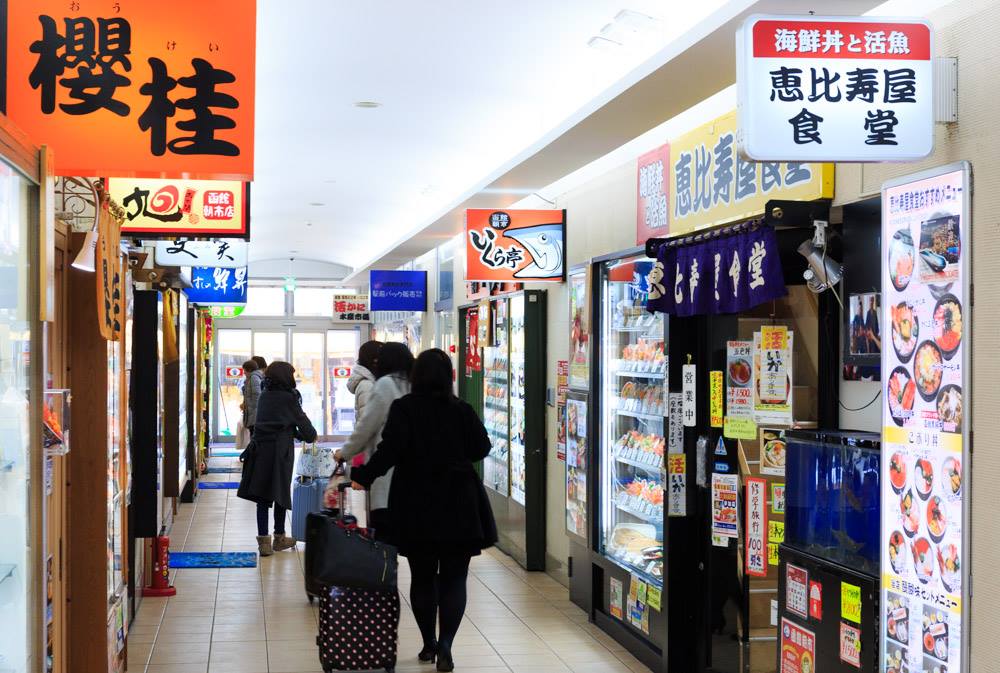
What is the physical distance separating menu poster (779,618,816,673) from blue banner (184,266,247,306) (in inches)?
382

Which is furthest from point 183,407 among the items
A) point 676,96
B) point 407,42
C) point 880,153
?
point 880,153

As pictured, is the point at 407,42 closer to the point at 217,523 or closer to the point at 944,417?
the point at 944,417

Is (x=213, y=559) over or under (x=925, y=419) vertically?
under

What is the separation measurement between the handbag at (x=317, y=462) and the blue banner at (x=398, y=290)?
15.2 feet

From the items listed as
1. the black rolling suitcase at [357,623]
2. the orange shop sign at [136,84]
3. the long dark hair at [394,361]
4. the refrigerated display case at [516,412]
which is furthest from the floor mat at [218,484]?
the orange shop sign at [136,84]

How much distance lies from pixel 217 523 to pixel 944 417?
8891 mm

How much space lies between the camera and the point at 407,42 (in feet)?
20.6

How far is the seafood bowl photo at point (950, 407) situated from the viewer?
3488 millimetres

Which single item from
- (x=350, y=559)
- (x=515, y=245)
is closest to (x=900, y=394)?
(x=350, y=559)

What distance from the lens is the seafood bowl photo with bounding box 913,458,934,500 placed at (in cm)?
361

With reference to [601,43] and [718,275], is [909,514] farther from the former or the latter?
[601,43]

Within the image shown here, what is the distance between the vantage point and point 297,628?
265 inches

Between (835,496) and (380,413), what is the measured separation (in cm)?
276

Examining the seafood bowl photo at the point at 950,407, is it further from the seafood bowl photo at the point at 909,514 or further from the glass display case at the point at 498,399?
the glass display case at the point at 498,399
